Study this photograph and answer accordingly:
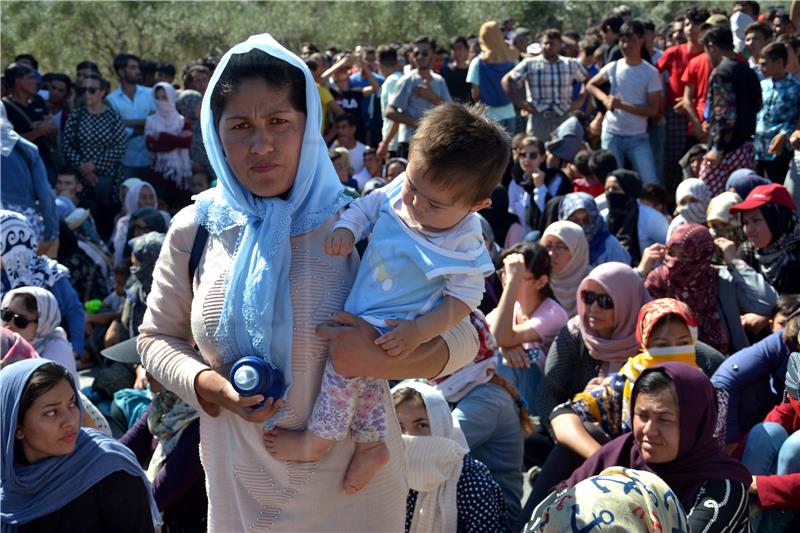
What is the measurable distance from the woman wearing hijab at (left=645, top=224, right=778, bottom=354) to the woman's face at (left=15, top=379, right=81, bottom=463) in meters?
3.83

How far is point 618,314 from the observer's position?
5.70m

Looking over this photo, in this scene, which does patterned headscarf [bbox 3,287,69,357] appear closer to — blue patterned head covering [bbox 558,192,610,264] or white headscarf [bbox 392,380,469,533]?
white headscarf [bbox 392,380,469,533]

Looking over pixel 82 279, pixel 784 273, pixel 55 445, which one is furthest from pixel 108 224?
pixel 55 445

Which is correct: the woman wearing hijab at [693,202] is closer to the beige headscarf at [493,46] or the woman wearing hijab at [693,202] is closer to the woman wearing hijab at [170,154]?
the beige headscarf at [493,46]

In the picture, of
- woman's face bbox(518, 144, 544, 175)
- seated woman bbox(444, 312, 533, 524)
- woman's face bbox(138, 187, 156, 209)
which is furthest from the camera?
woman's face bbox(138, 187, 156, 209)

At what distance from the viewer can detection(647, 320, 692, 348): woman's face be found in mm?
5023

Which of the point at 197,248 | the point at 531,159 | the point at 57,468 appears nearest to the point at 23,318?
the point at 57,468

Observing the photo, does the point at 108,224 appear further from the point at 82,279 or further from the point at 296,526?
the point at 296,526

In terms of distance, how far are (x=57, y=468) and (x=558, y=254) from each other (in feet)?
13.4

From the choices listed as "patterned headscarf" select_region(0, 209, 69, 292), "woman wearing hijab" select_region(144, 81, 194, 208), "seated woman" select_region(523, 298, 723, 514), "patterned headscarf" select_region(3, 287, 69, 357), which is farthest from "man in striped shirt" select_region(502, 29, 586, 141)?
"patterned headscarf" select_region(3, 287, 69, 357)

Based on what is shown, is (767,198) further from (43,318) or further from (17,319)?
(17,319)

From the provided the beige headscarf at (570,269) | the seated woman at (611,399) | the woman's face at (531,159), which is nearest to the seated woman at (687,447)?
the seated woman at (611,399)

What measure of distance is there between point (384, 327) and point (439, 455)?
2.10 metres

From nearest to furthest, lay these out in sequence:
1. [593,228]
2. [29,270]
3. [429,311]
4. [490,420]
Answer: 1. [429,311]
2. [490,420]
3. [29,270]
4. [593,228]
